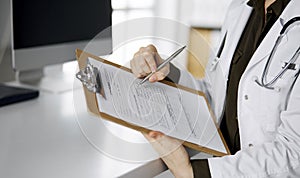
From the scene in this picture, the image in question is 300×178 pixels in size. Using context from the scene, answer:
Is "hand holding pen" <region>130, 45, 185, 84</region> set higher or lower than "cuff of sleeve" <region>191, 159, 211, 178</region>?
higher

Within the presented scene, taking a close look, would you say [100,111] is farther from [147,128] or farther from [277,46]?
[277,46]

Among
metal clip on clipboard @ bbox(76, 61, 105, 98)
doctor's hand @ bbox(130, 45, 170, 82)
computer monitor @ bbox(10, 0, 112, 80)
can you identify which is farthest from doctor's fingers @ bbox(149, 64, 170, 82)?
computer monitor @ bbox(10, 0, 112, 80)

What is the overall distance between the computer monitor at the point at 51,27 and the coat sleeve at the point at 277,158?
632 mm

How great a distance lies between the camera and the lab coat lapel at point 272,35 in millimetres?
1062

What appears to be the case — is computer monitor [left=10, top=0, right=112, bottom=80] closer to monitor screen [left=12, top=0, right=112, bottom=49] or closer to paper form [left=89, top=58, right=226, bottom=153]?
monitor screen [left=12, top=0, right=112, bottom=49]

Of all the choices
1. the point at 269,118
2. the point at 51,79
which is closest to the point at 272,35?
the point at 269,118

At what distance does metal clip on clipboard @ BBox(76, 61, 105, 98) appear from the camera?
1.00m

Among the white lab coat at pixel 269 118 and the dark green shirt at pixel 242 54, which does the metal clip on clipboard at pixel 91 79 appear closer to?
the white lab coat at pixel 269 118

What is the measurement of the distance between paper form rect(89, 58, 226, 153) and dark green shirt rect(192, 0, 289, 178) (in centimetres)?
12

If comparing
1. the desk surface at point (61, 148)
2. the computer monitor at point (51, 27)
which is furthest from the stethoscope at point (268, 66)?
the computer monitor at point (51, 27)


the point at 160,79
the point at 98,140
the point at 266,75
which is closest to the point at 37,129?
the point at 98,140

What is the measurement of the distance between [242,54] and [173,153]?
1.16ft

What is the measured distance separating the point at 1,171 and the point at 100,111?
220 mm

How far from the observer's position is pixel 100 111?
97 cm
